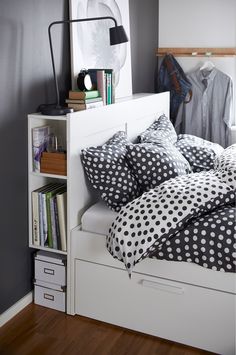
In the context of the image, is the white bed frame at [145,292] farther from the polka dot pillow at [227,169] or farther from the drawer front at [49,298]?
the polka dot pillow at [227,169]

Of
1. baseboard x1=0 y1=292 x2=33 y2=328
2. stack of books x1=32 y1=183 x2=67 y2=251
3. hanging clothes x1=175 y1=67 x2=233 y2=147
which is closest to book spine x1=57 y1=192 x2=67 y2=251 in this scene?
stack of books x1=32 y1=183 x2=67 y2=251

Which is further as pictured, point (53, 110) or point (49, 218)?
point (49, 218)

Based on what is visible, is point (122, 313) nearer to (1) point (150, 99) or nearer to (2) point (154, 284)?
(2) point (154, 284)

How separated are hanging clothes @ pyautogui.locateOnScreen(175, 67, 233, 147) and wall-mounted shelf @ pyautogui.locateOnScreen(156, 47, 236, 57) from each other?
0.42ft

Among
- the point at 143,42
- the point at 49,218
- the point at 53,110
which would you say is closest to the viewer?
the point at 53,110

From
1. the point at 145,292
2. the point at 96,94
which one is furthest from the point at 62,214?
the point at 96,94

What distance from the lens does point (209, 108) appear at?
4.03 m

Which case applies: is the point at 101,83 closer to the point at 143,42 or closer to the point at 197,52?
the point at 143,42

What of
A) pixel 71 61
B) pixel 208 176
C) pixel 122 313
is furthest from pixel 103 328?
pixel 71 61

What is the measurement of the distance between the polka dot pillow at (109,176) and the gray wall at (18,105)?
34 cm

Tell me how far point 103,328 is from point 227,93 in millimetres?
2292

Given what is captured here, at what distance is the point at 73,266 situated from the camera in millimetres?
2512

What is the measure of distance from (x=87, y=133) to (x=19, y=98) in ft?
1.28

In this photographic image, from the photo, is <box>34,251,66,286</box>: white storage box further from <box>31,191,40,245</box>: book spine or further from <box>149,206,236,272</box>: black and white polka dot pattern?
<box>149,206,236,272</box>: black and white polka dot pattern
